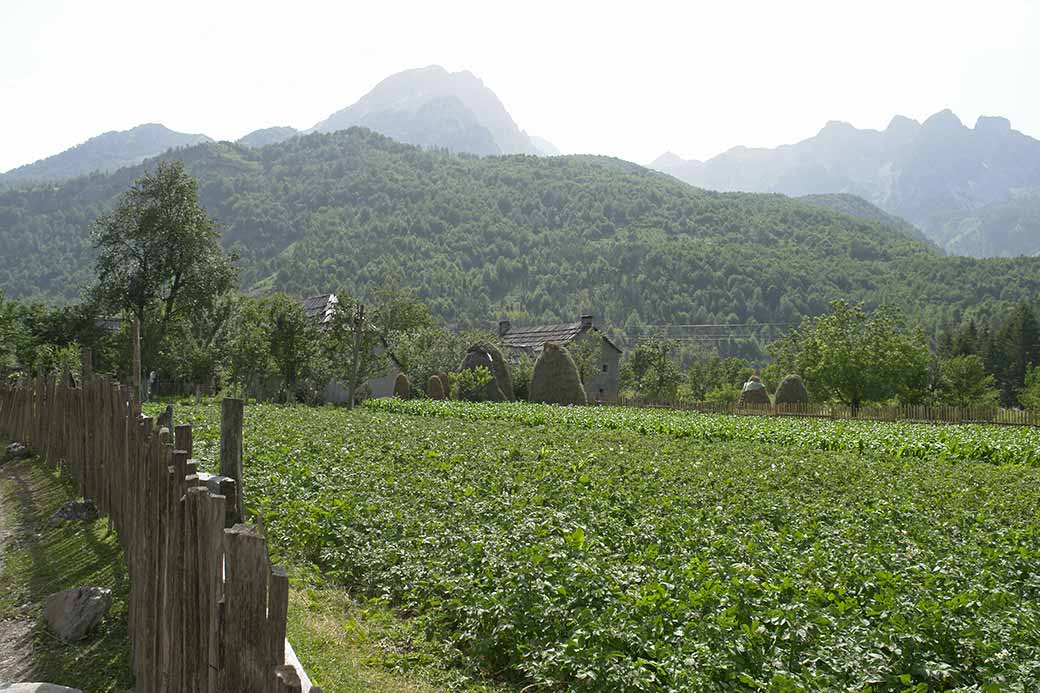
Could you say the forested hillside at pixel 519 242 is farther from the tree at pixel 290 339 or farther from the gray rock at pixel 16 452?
the gray rock at pixel 16 452

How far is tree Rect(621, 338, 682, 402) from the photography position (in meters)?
59.0

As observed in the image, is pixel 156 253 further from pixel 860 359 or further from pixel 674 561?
pixel 674 561

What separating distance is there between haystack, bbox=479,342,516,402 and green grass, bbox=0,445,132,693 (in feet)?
108

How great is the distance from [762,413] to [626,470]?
2753 cm

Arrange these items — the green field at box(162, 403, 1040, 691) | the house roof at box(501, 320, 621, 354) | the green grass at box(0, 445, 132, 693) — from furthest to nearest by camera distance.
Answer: the house roof at box(501, 320, 621, 354) → the green grass at box(0, 445, 132, 693) → the green field at box(162, 403, 1040, 691)

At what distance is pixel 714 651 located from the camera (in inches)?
178

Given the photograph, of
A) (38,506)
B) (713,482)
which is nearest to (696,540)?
(713,482)

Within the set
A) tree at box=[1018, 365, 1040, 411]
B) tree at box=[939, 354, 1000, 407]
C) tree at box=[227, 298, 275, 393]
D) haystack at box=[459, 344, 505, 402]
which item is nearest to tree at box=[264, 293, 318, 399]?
tree at box=[227, 298, 275, 393]

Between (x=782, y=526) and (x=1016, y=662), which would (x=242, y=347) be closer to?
(x=782, y=526)

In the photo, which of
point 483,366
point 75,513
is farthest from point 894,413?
point 75,513

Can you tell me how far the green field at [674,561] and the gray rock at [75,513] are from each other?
2.08 meters

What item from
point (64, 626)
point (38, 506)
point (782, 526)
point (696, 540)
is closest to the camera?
point (64, 626)

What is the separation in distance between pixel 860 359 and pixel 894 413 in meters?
8.70

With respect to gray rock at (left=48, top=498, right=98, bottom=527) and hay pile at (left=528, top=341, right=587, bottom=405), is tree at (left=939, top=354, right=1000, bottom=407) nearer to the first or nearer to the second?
hay pile at (left=528, top=341, right=587, bottom=405)
